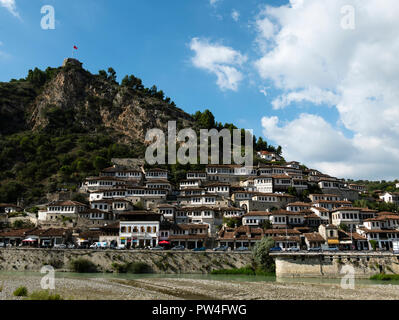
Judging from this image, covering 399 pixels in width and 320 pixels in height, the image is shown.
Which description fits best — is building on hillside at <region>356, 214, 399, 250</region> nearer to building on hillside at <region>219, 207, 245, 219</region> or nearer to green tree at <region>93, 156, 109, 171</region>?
building on hillside at <region>219, 207, 245, 219</region>

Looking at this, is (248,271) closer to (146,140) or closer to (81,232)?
(81,232)

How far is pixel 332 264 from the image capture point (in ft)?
133

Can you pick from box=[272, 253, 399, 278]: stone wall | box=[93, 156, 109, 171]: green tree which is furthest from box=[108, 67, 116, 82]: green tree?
box=[272, 253, 399, 278]: stone wall

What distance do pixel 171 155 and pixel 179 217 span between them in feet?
113

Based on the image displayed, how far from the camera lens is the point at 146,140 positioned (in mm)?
112750

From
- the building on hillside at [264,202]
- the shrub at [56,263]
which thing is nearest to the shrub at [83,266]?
the shrub at [56,263]

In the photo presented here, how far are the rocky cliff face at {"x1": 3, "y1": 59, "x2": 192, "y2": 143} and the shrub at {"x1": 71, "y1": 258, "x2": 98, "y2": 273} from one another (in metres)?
72.6

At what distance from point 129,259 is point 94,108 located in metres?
90.2

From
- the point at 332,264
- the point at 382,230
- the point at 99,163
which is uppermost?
the point at 99,163

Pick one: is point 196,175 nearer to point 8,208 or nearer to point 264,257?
point 264,257

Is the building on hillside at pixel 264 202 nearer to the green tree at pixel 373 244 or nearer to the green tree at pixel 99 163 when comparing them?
the green tree at pixel 373 244

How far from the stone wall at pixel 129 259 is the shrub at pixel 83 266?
1.81 ft

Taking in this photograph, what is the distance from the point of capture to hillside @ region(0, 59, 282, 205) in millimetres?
80812

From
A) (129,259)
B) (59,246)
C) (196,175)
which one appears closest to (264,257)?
(129,259)
